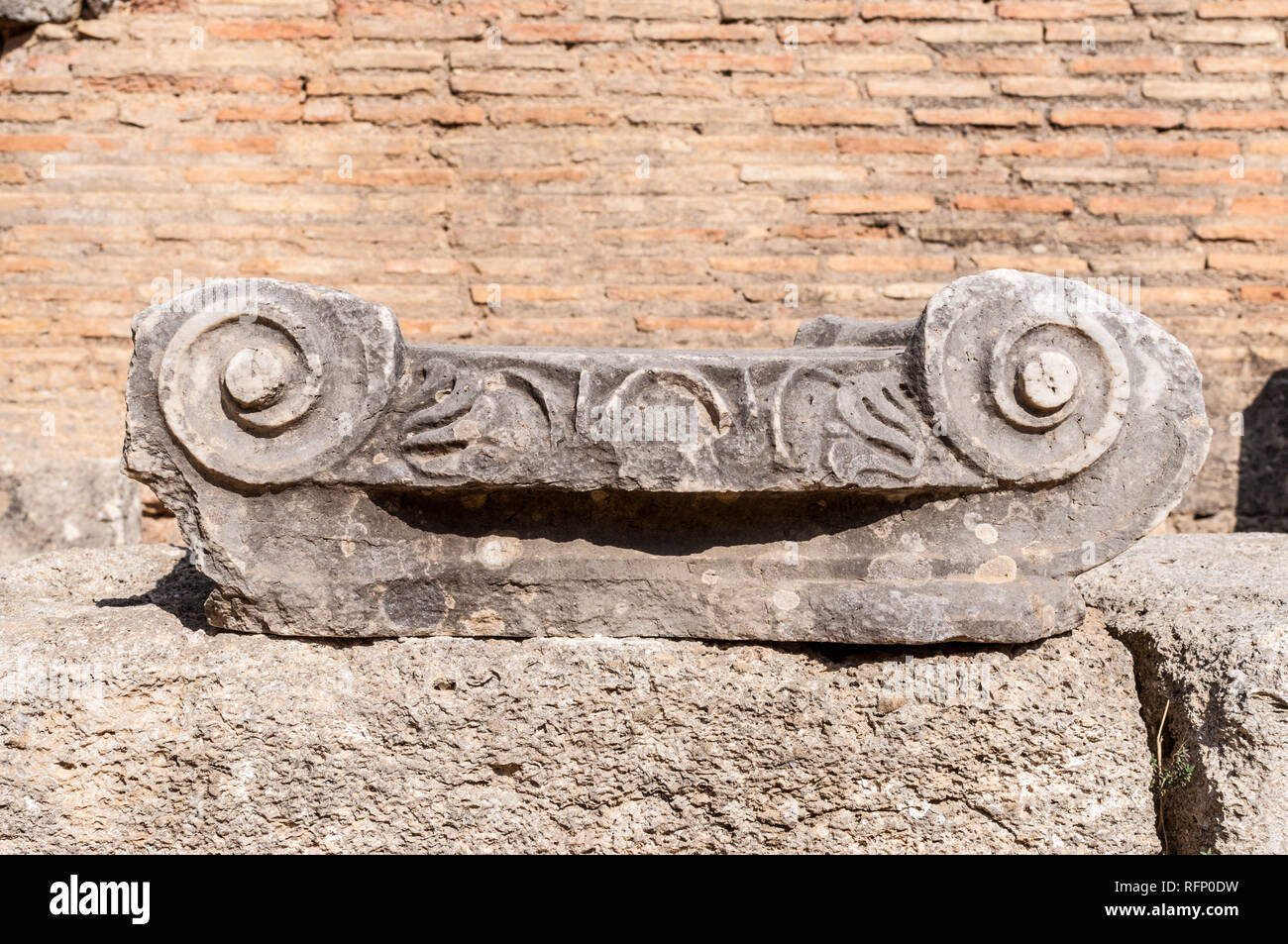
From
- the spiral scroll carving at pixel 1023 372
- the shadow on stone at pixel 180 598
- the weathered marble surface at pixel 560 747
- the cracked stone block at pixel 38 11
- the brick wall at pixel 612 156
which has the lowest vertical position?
the weathered marble surface at pixel 560 747

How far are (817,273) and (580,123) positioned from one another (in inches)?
37.9

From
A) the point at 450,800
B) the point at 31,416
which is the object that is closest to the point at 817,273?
the point at 450,800

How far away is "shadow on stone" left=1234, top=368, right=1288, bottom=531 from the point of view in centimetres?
379

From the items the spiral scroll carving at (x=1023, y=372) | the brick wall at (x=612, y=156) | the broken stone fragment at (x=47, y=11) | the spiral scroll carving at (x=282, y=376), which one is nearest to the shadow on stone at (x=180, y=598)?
the spiral scroll carving at (x=282, y=376)

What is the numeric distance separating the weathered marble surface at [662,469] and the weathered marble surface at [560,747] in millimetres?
75

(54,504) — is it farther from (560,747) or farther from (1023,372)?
(1023,372)

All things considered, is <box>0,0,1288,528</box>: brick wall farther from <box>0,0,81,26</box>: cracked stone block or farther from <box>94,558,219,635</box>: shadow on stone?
<box>94,558,219,635</box>: shadow on stone

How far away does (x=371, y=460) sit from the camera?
1893 millimetres

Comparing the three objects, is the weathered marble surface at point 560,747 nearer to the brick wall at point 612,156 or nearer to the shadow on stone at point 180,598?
the shadow on stone at point 180,598

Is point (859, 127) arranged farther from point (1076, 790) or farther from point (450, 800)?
point (450, 800)

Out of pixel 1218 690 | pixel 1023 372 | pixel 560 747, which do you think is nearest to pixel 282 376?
pixel 560 747

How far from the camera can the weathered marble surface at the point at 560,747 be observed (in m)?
1.90

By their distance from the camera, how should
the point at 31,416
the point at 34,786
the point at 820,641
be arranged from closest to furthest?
the point at 34,786, the point at 820,641, the point at 31,416

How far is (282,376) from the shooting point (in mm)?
1855
